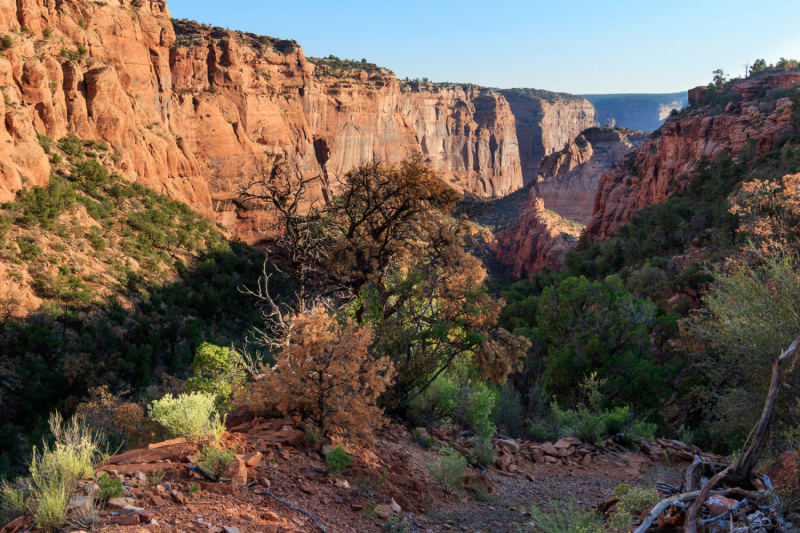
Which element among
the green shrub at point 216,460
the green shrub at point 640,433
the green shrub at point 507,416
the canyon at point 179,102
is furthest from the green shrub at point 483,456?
the canyon at point 179,102

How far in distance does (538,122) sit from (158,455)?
524 ft

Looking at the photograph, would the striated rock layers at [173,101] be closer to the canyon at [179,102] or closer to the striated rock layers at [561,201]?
the canyon at [179,102]

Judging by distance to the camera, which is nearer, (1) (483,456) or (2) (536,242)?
(1) (483,456)

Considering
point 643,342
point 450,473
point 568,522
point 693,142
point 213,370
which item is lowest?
point 213,370

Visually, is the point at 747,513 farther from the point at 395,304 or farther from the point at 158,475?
the point at 395,304

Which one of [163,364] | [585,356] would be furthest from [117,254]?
[585,356]

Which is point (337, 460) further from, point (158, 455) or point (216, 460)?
point (158, 455)

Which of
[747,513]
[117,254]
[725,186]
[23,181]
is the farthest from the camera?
[725,186]

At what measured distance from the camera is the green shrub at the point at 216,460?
4.20 metres

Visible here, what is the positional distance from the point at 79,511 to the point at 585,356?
1203 centimetres

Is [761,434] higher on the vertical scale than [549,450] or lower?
higher

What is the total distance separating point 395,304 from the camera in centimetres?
926

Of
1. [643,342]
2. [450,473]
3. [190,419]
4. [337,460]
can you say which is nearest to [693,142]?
[643,342]

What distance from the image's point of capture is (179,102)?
41125mm
